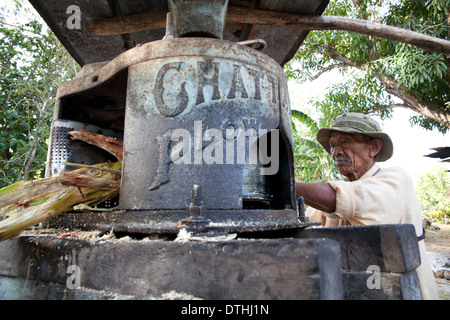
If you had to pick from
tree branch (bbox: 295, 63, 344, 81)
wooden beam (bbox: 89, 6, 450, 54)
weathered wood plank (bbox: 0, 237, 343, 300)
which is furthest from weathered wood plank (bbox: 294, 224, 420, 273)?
tree branch (bbox: 295, 63, 344, 81)

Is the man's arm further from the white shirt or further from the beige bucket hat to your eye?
the beige bucket hat

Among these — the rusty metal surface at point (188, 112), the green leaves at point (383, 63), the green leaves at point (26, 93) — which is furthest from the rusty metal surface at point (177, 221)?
the green leaves at point (383, 63)

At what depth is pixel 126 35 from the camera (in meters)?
3.28

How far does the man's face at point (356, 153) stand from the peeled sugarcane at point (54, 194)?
1802 millimetres

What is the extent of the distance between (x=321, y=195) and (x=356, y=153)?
77 cm

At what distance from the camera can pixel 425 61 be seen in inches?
310

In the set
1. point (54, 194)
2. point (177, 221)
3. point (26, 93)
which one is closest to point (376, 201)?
point (177, 221)

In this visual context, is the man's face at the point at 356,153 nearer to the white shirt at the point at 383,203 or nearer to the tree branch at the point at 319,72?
the white shirt at the point at 383,203

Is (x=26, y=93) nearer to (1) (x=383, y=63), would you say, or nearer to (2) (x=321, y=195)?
(2) (x=321, y=195)

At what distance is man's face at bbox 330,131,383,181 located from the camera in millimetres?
2744

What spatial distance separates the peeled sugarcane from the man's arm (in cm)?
123

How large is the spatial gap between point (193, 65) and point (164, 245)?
1003 mm

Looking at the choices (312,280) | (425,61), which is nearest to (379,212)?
(312,280)

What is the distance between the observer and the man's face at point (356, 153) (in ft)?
9.00
